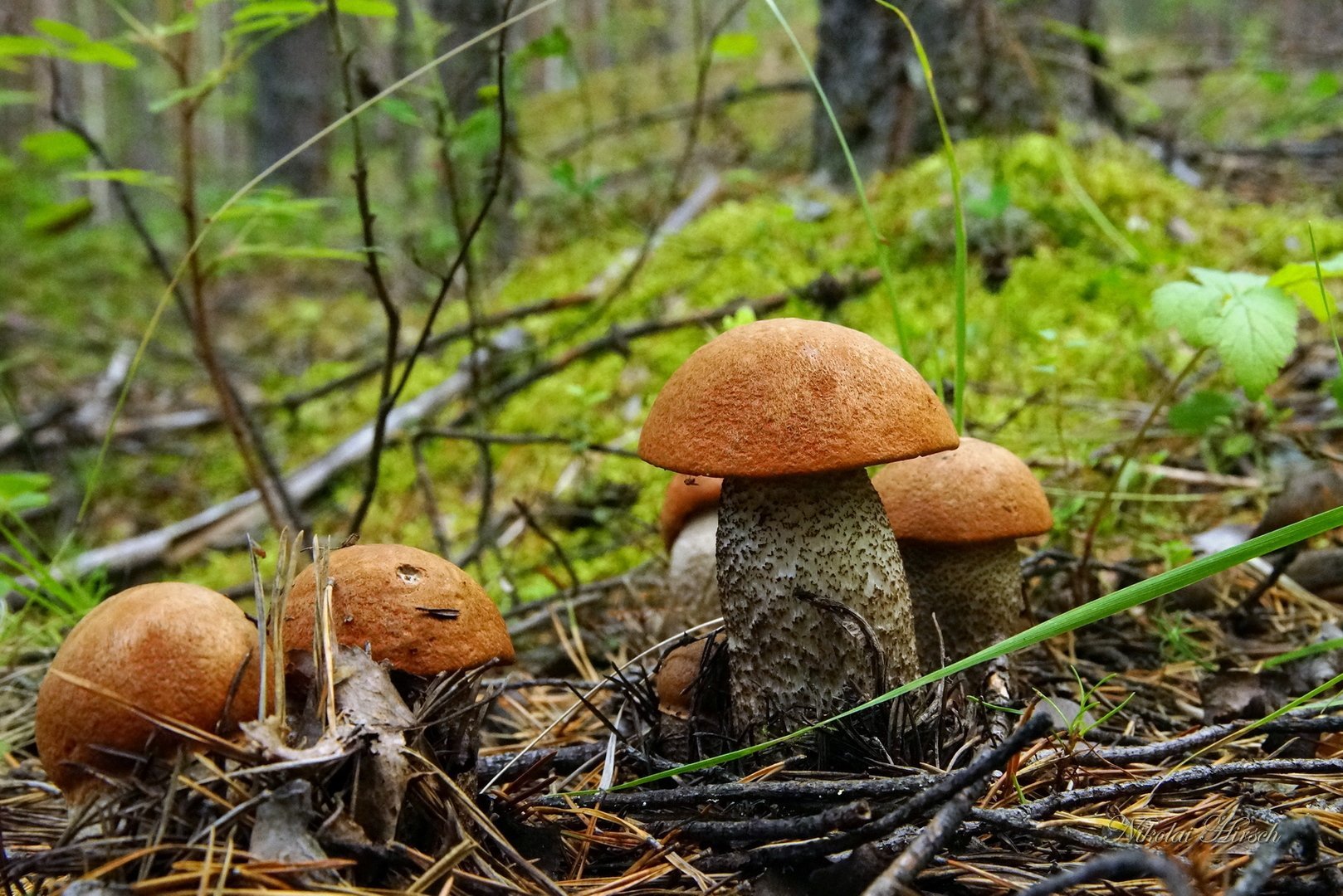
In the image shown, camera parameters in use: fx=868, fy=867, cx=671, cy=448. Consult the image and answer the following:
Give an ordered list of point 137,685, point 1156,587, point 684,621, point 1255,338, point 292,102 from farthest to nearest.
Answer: point 292,102, point 684,621, point 1255,338, point 1156,587, point 137,685

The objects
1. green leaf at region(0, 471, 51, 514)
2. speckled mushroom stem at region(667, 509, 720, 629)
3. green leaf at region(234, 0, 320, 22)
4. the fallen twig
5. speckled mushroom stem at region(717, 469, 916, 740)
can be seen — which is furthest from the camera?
green leaf at region(0, 471, 51, 514)

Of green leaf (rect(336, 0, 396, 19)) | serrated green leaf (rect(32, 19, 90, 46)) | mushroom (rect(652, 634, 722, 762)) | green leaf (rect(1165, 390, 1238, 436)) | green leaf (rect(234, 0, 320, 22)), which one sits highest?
green leaf (rect(336, 0, 396, 19))

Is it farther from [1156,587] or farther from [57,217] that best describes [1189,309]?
[57,217]

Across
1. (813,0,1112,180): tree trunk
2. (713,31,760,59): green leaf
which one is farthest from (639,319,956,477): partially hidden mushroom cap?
(813,0,1112,180): tree trunk

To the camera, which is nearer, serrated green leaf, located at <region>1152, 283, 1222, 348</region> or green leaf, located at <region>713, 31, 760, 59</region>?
serrated green leaf, located at <region>1152, 283, 1222, 348</region>

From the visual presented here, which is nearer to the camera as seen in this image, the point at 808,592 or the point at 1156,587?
the point at 1156,587

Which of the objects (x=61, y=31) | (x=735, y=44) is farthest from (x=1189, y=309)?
(x=61, y=31)

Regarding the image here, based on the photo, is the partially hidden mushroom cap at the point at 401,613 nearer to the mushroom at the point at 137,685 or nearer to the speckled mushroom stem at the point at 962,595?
the mushroom at the point at 137,685

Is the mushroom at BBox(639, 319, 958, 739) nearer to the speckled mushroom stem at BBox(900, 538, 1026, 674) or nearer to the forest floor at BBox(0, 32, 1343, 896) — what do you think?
the forest floor at BBox(0, 32, 1343, 896)

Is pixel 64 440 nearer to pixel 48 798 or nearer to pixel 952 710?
pixel 48 798
